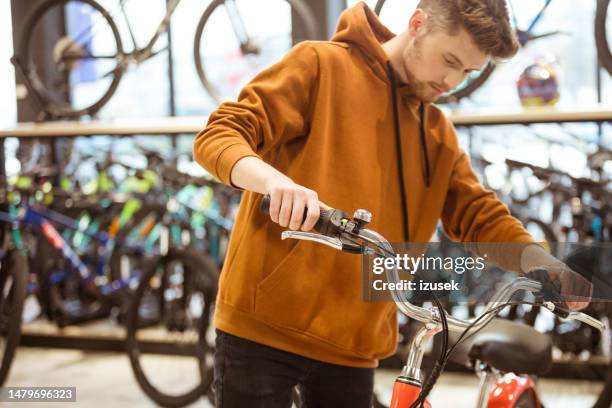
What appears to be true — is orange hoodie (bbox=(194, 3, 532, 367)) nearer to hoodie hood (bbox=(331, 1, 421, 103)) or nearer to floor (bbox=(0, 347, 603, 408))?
hoodie hood (bbox=(331, 1, 421, 103))

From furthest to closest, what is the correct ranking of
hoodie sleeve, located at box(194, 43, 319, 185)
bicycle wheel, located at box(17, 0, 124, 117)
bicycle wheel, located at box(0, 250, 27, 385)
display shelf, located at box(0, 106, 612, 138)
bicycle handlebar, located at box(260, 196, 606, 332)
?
bicycle wheel, located at box(17, 0, 124, 117)
bicycle wheel, located at box(0, 250, 27, 385)
display shelf, located at box(0, 106, 612, 138)
hoodie sleeve, located at box(194, 43, 319, 185)
bicycle handlebar, located at box(260, 196, 606, 332)

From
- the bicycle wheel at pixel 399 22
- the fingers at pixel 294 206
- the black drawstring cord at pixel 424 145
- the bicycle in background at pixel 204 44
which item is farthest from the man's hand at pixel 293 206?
the bicycle in background at pixel 204 44

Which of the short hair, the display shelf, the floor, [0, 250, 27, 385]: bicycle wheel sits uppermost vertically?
the short hair

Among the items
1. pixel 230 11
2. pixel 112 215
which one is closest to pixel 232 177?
pixel 230 11

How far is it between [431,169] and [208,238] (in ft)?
9.42

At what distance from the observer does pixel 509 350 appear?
1.83 metres

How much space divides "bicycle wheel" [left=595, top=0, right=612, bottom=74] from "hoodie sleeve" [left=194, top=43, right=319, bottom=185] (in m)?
2.22

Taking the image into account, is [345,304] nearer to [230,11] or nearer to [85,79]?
[230,11]

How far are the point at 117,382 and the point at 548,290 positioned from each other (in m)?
3.40

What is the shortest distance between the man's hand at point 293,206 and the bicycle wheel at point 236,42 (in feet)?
9.98

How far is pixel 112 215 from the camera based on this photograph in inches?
191

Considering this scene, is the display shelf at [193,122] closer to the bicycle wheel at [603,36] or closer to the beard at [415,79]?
the bicycle wheel at [603,36]

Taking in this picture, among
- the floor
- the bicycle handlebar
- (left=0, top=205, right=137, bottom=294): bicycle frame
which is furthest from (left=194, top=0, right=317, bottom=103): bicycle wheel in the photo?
the bicycle handlebar

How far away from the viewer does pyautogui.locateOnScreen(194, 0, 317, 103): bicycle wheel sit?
4.28 meters
